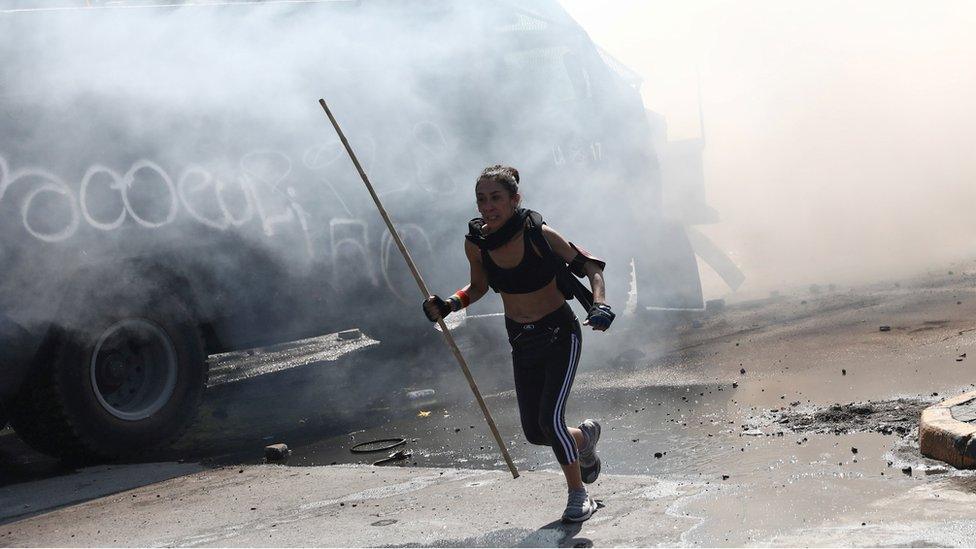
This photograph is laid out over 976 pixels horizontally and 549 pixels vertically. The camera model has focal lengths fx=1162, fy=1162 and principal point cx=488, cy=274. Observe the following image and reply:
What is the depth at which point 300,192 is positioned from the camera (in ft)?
26.8

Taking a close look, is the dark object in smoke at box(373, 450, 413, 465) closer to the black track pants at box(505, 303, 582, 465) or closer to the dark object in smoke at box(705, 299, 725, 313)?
the black track pants at box(505, 303, 582, 465)

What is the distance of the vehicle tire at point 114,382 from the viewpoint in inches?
265

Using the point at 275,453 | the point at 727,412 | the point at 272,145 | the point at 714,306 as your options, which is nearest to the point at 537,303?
the point at 727,412

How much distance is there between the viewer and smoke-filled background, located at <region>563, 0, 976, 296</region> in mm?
17734

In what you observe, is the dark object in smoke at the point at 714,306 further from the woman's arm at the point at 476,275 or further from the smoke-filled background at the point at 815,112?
the woman's arm at the point at 476,275

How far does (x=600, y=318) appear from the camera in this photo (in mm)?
4477

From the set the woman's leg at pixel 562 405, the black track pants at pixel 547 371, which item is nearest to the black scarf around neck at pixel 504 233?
the black track pants at pixel 547 371

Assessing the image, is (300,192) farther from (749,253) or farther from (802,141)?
(802,141)

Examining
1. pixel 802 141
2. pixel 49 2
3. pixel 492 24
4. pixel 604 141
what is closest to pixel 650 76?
pixel 802 141

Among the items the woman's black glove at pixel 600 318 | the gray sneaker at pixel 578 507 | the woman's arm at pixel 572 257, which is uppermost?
the woman's arm at pixel 572 257

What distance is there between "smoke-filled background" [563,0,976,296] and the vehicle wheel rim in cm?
1086

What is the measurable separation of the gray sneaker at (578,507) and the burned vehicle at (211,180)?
135 inches

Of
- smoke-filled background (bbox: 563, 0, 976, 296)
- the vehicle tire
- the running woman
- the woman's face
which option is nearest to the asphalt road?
the vehicle tire

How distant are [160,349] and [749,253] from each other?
12910 mm
